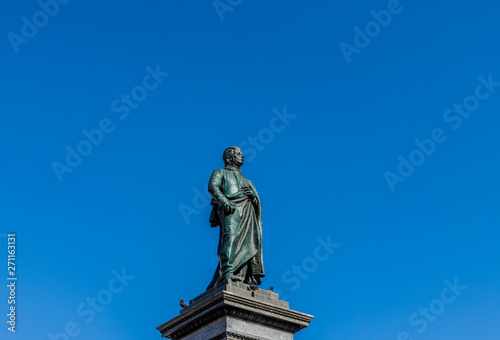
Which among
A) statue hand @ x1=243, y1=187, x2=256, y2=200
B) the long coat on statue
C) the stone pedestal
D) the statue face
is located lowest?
the stone pedestal

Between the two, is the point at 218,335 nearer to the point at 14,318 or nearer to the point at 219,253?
the point at 219,253

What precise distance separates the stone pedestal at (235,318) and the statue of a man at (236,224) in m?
0.60

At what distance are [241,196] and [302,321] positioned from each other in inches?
121

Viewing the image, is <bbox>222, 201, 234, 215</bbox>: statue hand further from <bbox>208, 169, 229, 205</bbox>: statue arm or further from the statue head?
the statue head

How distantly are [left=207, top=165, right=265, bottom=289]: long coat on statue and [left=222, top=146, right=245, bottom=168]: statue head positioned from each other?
0.16 m

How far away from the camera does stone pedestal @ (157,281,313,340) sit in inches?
586

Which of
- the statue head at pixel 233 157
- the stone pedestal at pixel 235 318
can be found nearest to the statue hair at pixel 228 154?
the statue head at pixel 233 157

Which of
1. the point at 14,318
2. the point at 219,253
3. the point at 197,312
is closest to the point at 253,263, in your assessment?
the point at 219,253

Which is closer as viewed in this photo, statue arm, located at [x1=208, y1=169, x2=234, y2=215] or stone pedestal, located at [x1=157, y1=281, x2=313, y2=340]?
stone pedestal, located at [x1=157, y1=281, x2=313, y2=340]

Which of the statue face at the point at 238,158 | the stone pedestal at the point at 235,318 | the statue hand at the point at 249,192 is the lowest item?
the stone pedestal at the point at 235,318

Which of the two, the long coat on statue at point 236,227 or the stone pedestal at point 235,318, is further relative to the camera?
the long coat on statue at point 236,227

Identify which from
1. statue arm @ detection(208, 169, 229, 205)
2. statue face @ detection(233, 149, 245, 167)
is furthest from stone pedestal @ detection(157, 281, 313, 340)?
statue face @ detection(233, 149, 245, 167)

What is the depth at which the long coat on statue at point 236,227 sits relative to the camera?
1608 centimetres

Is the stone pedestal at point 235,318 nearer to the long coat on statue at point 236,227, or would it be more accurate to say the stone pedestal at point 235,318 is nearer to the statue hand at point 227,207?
the long coat on statue at point 236,227
